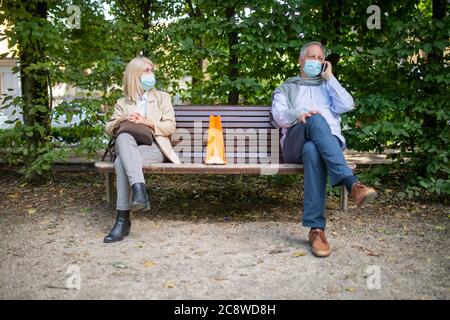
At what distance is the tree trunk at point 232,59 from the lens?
591cm

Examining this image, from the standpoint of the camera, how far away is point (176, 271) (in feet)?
11.0

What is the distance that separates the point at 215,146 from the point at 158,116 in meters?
0.63

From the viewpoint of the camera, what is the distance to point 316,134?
4008 mm

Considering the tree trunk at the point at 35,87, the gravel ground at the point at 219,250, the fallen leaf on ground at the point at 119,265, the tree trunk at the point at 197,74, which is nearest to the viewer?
the gravel ground at the point at 219,250

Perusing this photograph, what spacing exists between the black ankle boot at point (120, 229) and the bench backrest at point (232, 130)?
107 centimetres

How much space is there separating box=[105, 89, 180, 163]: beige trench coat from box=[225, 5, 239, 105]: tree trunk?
1.42m

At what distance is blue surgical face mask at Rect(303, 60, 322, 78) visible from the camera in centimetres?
448

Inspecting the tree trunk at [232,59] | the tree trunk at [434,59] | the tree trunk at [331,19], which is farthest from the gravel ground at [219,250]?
the tree trunk at [331,19]

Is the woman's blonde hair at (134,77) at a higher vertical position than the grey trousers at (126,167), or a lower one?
higher

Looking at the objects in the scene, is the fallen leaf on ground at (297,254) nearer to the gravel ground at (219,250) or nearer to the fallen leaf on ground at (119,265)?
the gravel ground at (219,250)

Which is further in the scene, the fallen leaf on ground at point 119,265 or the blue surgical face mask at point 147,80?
the blue surgical face mask at point 147,80

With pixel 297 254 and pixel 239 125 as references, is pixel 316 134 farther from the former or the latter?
pixel 239 125

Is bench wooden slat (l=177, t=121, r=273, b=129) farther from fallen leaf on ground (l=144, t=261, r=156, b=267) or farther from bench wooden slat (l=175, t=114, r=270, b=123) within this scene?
fallen leaf on ground (l=144, t=261, r=156, b=267)
